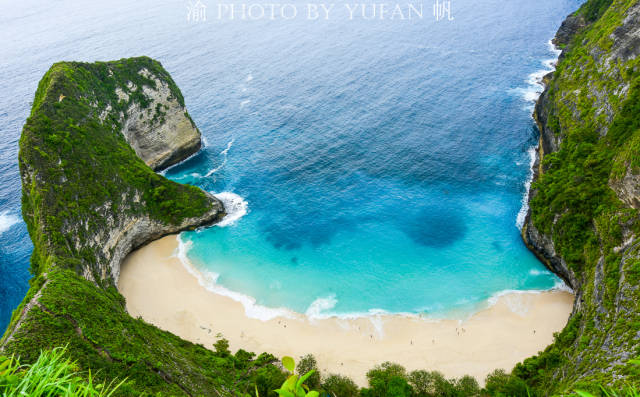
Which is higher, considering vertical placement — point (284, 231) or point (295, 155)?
point (295, 155)

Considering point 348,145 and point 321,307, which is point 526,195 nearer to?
point 348,145

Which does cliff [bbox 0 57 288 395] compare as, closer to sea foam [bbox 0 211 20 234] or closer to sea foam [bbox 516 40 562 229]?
sea foam [bbox 0 211 20 234]

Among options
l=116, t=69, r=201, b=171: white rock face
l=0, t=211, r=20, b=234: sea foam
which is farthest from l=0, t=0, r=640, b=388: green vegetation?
l=0, t=211, r=20, b=234: sea foam

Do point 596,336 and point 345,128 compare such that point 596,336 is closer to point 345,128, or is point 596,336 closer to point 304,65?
point 345,128

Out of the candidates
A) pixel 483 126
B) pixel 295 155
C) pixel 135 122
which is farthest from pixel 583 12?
pixel 135 122

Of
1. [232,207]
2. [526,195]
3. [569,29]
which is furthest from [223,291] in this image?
[569,29]
